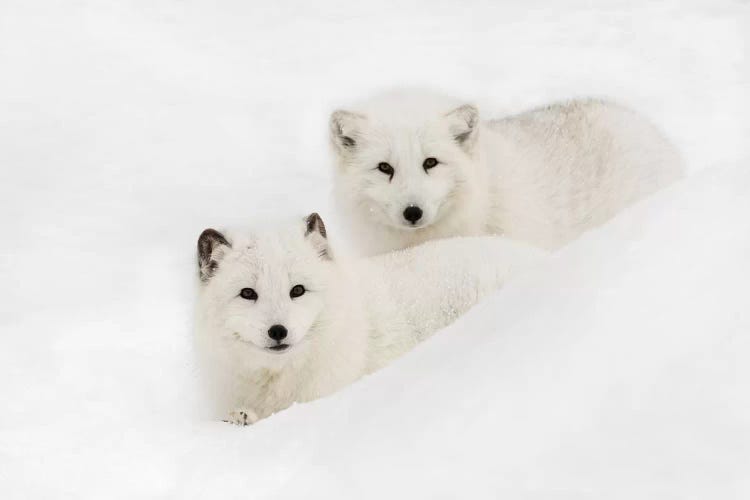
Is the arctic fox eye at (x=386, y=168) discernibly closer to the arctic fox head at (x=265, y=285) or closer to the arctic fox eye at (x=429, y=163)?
the arctic fox eye at (x=429, y=163)

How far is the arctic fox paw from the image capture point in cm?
358

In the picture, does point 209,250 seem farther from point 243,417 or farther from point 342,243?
point 342,243

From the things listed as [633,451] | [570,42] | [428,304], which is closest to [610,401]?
[633,451]

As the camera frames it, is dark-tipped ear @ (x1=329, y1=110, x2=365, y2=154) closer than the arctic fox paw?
No

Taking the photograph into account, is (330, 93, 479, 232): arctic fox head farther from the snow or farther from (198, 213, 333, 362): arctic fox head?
the snow

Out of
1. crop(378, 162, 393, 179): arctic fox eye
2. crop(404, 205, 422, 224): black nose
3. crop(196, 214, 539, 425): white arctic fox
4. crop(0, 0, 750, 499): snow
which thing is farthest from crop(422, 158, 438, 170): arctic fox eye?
crop(0, 0, 750, 499): snow

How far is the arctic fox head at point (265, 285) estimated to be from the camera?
3.58 meters

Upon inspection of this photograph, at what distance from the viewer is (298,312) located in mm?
3613

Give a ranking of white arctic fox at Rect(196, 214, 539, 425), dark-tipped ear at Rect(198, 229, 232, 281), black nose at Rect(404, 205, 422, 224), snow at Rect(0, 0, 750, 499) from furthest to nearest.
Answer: black nose at Rect(404, 205, 422, 224) < dark-tipped ear at Rect(198, 229, 232, 281) < white arctic fox at Rect(196, 214, 539, 425) < snow at Rect(0, 0, 750, 499)

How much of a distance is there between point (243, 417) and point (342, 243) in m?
1.87

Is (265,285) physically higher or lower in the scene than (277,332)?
higher

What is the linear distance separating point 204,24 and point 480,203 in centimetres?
454

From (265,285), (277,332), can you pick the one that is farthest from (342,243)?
(277,332)

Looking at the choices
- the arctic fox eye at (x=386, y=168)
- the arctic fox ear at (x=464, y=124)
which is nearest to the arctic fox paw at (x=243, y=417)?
the arctic fox eye at (x=386, y=168)
